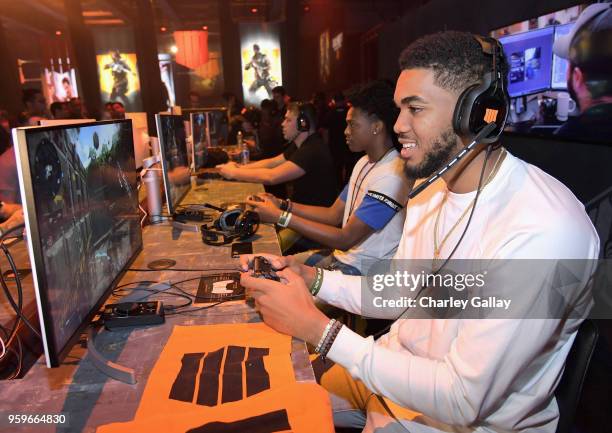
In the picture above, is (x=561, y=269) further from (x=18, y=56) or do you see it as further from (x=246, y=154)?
(x=18, y=56)

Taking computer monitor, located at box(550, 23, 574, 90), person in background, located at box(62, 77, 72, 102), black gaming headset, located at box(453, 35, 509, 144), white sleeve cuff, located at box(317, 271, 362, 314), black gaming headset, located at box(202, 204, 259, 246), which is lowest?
white sleeve cuff, located at box(317, 271, 362, 314)

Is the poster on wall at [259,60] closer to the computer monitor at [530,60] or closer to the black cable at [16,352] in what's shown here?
the computer monitor at [530,60]

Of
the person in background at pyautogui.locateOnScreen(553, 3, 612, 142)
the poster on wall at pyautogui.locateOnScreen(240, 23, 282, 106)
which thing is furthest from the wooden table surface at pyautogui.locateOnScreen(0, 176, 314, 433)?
the poster on wall at pyautogui.locateOnScreen(240, 23, 282, 106)

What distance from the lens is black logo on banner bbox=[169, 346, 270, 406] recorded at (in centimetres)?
87

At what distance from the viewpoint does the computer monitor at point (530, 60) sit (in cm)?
338

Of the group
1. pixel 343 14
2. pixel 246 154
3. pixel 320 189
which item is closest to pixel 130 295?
pixel 320 189

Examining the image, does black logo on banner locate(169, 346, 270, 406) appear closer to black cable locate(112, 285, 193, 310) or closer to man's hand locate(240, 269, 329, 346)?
man's hand locate(240, 269, 329, 346)

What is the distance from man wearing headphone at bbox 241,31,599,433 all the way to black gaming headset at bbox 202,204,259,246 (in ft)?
2.19

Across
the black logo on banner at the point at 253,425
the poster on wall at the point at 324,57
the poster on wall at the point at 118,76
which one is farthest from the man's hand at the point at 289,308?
the poster on wall at the point at 118,76

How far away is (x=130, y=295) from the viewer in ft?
4.50

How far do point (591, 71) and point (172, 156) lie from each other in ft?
8.86

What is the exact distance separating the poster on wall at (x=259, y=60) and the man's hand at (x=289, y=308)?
10790 mm

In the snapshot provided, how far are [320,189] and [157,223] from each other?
119 centimetres

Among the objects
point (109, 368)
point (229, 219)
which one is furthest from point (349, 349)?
point (229, 219)
